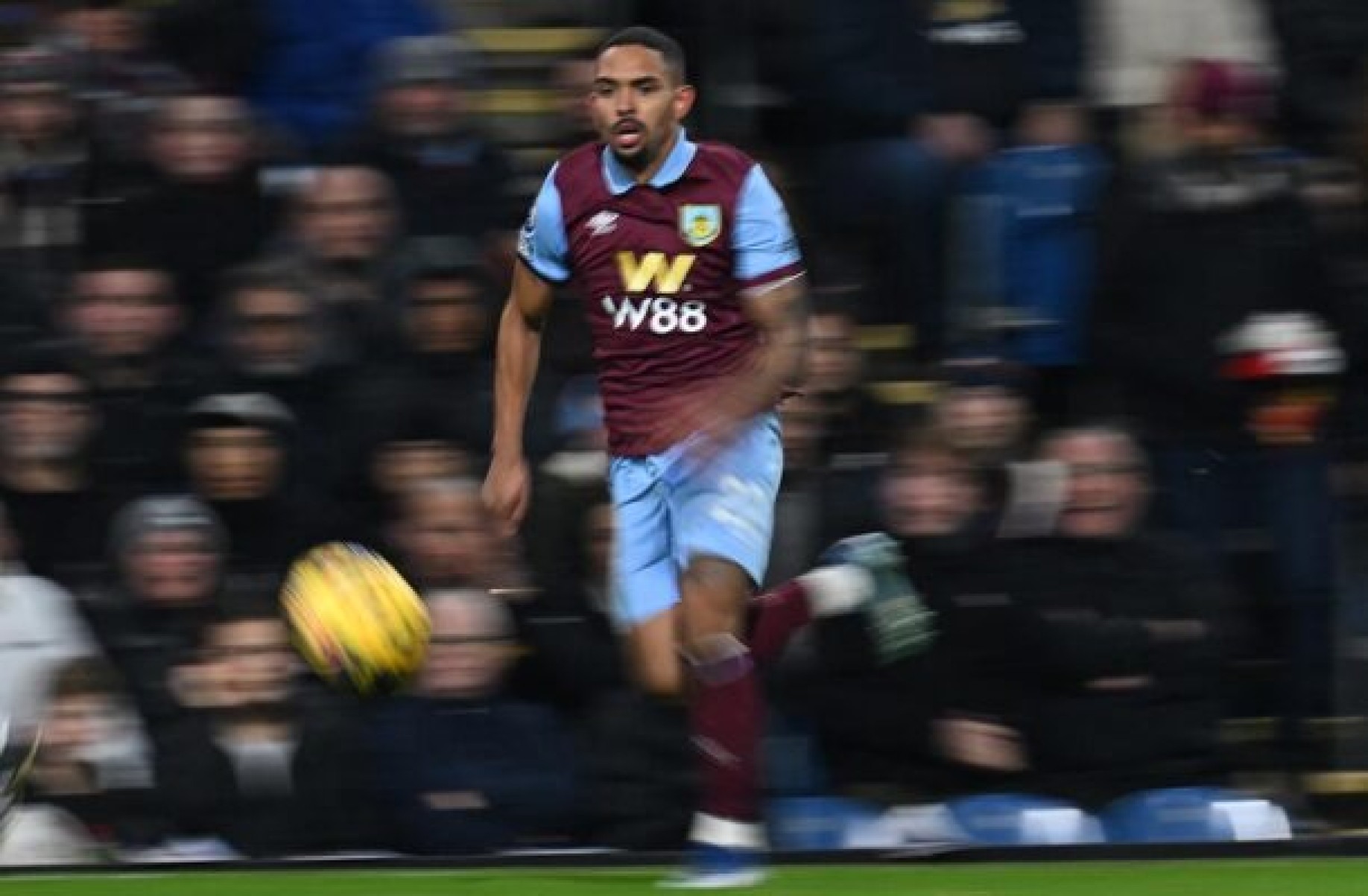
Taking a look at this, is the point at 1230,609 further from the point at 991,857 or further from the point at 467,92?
the point at 467,92

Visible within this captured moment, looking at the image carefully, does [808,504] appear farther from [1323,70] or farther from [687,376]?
[1323,70]

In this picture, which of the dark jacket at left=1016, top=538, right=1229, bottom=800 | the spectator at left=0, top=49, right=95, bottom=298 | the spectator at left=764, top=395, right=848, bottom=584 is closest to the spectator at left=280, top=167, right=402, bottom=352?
the spectator at left=0, top=49, right=95, bottom=298

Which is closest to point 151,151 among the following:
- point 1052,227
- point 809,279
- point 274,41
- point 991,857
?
point 274,41

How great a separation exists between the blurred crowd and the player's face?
61.9 inches

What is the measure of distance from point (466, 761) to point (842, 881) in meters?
1.24

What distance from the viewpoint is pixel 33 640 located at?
8336 millimetres

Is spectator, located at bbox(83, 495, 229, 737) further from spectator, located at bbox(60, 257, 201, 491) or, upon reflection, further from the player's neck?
the player's neck

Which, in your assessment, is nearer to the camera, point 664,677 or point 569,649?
point 664,677

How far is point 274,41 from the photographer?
32.3 ft

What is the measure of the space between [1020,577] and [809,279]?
3.88ft

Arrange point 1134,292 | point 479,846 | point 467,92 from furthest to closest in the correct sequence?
point 467,92
point 1134,292
point 479,846

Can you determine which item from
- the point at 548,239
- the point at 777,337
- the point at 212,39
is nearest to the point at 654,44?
the point at 548,239

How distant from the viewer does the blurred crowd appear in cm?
820

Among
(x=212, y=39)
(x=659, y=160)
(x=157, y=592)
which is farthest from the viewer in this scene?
(x=212, y=39)
